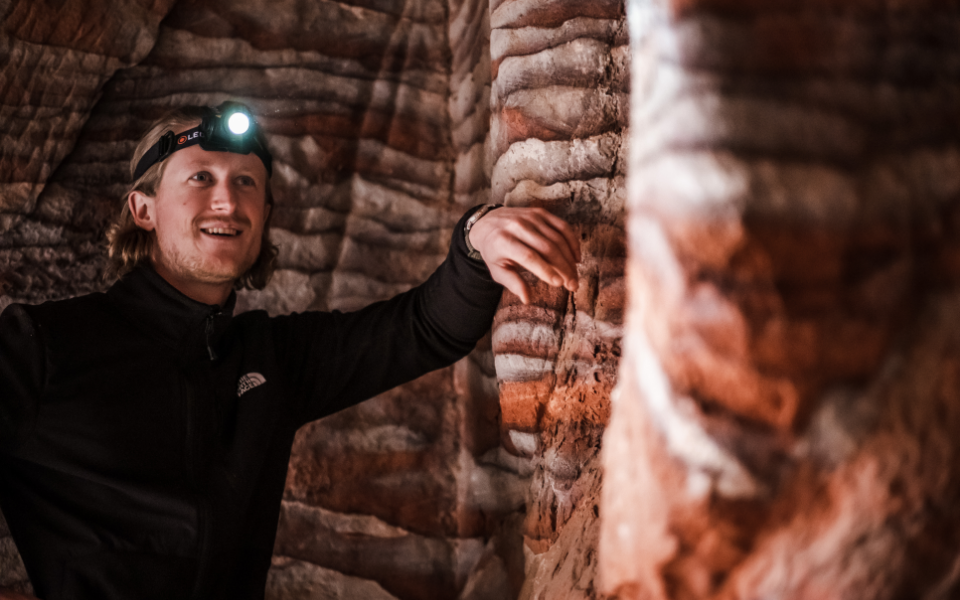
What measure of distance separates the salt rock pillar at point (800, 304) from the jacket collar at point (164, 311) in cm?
102

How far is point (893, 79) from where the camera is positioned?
603 millimetres

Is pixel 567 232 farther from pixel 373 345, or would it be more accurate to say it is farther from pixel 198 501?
pixel 198 501

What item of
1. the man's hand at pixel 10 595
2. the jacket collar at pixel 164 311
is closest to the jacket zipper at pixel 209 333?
the jacket collar at pixel 164 311

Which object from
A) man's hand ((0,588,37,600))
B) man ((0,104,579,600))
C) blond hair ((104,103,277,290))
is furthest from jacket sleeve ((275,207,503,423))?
man's hand ((0,588,37,600))

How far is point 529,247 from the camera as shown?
109cm

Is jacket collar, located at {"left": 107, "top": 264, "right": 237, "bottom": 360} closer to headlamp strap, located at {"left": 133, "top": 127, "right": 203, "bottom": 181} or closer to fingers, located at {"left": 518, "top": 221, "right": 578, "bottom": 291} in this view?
headlamp strap, located at {"left": 133, "top": 127, "right": 203, "bottom": 181}

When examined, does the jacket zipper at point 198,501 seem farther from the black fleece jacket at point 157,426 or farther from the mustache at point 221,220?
the mustache at point 221,220

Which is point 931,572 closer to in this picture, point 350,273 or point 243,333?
point 243,333

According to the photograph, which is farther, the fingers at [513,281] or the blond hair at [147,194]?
the blond hair at [147,194]

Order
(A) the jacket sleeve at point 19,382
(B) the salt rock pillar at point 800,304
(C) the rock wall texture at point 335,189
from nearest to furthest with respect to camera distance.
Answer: (B) the salt rock pillar at point 800,304, (A) the jacket sleeve at point 19,382, (C) the rock wall texture at point 335,189

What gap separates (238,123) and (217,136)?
58 mm

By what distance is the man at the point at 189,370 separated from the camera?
1187 millimetres

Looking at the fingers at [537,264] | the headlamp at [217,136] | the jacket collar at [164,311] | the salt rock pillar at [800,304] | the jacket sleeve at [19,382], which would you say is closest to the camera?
the salt rock pillar at [800,304]

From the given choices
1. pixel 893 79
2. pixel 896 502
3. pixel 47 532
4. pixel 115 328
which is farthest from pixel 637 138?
pixel 47 532
